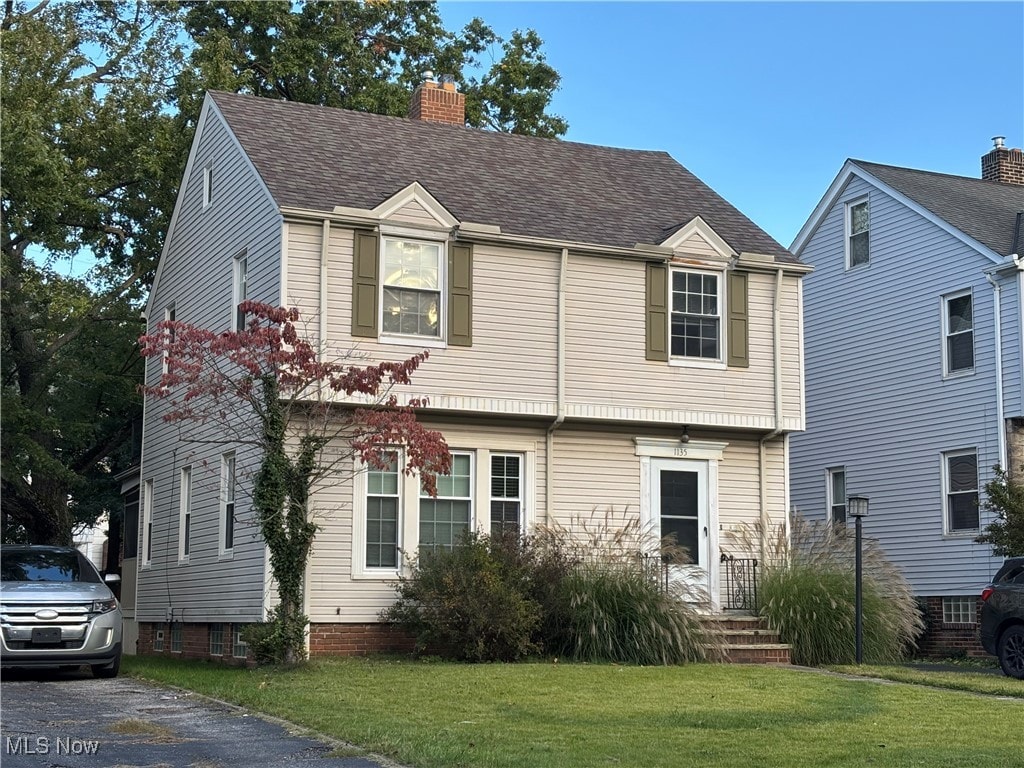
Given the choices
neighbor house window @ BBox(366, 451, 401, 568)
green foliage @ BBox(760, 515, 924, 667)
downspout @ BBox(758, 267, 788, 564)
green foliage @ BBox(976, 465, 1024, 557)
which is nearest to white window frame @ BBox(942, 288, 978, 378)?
green foliage @ BBox(976, 465, 1024, 557)

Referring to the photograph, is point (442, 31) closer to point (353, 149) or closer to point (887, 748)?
point (353, 149)

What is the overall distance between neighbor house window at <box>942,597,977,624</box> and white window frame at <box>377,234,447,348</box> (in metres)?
11.1

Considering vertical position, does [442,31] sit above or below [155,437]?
above

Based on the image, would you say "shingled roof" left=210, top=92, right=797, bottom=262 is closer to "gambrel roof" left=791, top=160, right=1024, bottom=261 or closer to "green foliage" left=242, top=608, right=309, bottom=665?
"gambrel roof" left=791, top=160, right=1024, bottom=261

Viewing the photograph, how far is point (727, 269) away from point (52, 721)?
12937 millimetres

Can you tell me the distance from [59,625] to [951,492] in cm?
1587

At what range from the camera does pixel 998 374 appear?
2388 centimetres

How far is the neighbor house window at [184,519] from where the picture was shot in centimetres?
2214

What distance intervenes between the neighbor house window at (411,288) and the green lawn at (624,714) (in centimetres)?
504

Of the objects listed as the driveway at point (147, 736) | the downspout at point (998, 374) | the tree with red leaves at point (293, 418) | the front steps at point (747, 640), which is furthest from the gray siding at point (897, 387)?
the driveway at point (147, 736)

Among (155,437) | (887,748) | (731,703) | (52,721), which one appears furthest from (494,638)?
(155,437)

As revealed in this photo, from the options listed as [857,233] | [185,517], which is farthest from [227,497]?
[857,233]

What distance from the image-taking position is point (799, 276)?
21734 millimetres

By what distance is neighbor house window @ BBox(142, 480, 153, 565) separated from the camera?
24.2 meters
